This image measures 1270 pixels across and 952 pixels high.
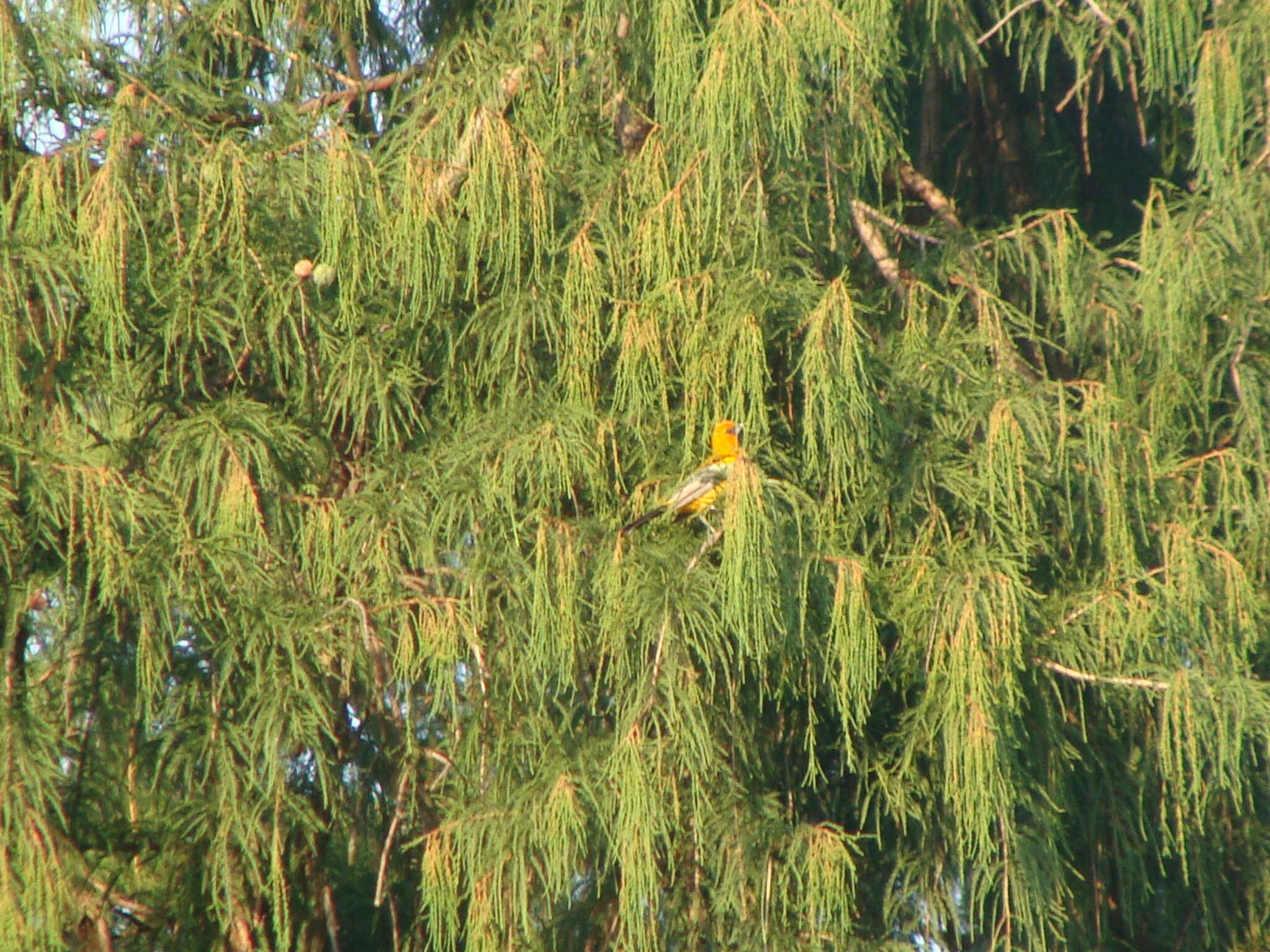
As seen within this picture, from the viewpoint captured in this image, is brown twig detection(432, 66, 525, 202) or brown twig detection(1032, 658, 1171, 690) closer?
brown twig detection(1032, 658, 1171, 690)

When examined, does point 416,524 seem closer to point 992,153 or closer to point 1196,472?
point 1196,472

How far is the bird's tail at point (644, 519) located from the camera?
2.71 m

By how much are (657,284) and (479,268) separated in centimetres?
42

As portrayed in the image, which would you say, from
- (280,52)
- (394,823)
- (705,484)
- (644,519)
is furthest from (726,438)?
(280,52)

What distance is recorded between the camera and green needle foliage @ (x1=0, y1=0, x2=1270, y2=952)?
2.64 meters

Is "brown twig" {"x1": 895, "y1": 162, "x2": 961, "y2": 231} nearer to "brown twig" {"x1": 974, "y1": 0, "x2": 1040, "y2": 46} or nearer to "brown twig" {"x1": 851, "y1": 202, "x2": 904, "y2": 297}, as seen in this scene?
"brown twig" {"x1": 851, "y1": 202, "x2": 904, "y2": 297}

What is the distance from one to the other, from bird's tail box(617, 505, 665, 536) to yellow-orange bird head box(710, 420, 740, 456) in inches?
5.8

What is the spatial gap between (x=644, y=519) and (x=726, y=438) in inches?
8.6

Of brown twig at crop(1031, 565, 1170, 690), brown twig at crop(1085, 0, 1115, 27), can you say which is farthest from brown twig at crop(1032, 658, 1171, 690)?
brown twig at crop(1085, 0, 1115, 27)

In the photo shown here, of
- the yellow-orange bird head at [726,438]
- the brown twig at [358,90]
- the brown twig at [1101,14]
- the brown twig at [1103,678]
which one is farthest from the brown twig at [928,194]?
the brown twig at [358,90]

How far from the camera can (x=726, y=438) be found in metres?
2.67

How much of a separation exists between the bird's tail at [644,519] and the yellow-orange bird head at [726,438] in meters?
0.15

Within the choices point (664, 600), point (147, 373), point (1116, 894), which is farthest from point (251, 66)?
point (1116, 894)

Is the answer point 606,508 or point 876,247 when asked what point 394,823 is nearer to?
point 606,508
